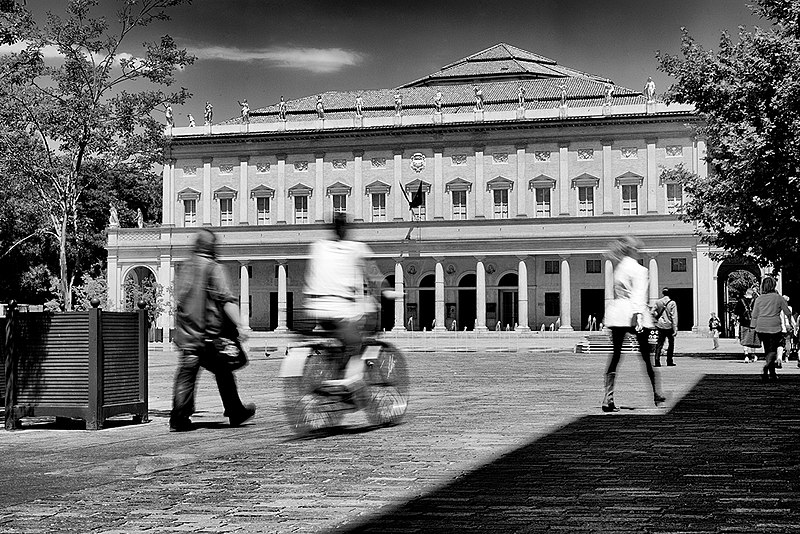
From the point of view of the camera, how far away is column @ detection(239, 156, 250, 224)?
75.7m

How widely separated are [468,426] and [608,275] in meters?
59.2

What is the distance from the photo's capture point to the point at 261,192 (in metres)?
75.6

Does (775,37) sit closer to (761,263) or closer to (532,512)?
(761,263)

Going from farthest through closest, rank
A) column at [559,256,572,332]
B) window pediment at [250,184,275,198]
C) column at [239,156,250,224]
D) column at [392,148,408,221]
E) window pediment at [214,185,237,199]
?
window pediment at [214,185,237,199], column at [239,156,250,224], window pediment at [250,184,275,198], column at [392,148,408,221], column at [559,256,572,332]

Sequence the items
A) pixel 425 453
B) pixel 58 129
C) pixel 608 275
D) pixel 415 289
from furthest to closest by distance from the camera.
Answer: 1. pixel 415 289
2. pixel 608 275
3. pixel 58 129
4. pixel 425 453

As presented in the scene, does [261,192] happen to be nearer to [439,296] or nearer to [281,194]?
[281,194]

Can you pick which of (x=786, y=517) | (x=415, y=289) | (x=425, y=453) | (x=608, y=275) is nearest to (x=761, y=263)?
(x=425, y=453)

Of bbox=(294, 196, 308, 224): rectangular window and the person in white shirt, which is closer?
the person in white shirt

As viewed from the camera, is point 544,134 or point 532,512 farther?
point 544,134

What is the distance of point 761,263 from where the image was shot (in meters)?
31.1

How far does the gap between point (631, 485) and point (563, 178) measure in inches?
2531

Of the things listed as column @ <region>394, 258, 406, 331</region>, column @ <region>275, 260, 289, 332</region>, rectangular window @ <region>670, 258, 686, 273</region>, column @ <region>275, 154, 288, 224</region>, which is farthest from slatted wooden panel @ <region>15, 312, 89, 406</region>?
column @ <region>275, 154, 288, 224</region>

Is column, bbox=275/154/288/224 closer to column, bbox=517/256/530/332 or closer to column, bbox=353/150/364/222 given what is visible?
column, bbox=353/150/364/222

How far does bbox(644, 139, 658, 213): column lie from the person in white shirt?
5983 centimetres
